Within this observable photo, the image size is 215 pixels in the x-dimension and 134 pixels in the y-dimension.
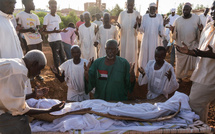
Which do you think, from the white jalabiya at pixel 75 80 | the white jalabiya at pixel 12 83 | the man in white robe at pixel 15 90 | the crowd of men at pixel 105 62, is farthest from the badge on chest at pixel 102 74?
the white jalabiya at pixel 12 83

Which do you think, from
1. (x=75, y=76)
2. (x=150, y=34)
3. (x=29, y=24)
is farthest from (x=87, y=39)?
(x=75, y=76)

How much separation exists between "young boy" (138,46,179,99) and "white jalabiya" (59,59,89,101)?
1.29 meters

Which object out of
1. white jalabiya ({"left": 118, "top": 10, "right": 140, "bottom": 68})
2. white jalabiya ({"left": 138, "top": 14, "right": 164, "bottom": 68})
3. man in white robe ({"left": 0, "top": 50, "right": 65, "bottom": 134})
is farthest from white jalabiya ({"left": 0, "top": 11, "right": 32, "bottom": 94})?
white jalabiya ({"left": 138, "top": 14, "right": 164, "bottom": 68})

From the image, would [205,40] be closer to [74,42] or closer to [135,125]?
[135,125]

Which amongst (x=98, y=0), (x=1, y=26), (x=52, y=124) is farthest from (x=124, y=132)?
(x=98, y=0)

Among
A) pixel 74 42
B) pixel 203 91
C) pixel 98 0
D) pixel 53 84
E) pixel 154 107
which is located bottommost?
pixel 53 84

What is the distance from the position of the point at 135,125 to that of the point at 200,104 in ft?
3.76

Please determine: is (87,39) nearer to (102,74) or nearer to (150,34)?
(150,34)

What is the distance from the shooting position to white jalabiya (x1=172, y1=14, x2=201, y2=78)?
16.6ft

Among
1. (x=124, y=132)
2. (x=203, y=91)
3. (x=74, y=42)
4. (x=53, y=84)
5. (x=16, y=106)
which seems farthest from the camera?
(x=74, y=42)

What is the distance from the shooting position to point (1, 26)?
2975mm

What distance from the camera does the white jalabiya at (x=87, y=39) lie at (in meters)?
5.94

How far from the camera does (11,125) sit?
2.02 m

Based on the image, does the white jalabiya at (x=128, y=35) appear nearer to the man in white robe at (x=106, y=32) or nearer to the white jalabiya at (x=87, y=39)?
the man in white robe at (x=106, y=32)
